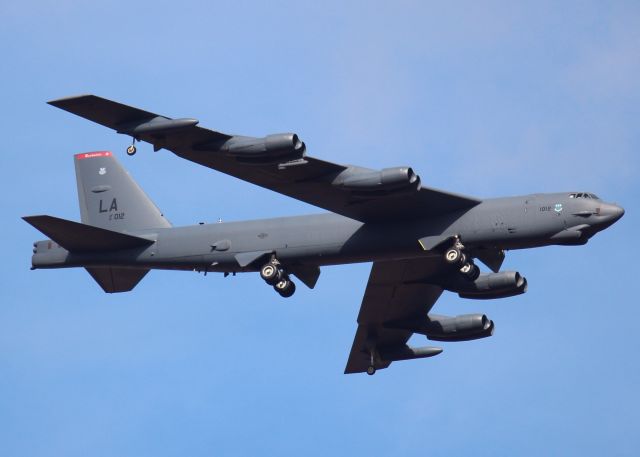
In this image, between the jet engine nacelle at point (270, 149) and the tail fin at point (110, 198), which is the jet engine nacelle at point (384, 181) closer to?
the jet engine nacelle at point (270, 149)

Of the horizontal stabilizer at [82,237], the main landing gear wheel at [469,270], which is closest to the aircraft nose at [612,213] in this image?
the main landing gear wheel at [469,270]

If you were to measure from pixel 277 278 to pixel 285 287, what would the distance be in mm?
401

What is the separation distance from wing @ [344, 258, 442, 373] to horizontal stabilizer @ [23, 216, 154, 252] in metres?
8.28

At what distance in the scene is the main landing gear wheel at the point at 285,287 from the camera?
45.8m

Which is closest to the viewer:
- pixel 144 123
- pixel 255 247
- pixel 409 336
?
pixel 144 123

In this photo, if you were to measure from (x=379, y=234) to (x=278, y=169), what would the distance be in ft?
12.6

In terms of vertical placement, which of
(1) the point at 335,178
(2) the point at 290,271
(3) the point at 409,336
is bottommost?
(3) the point at 409,336

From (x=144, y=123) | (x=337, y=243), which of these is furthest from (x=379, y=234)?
(x=144, y=123)

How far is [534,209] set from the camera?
43.7m

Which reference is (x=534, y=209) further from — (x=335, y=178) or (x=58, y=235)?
(x=58, y=235)

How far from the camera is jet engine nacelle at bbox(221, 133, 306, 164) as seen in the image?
137ft

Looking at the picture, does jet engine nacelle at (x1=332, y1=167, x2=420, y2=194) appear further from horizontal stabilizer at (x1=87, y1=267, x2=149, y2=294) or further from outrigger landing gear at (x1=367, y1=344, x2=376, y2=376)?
outrigger landing gear at (x1=367, y1=344, x2=376, y2=376)

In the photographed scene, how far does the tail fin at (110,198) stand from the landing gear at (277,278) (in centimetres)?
515

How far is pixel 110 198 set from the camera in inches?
1978
